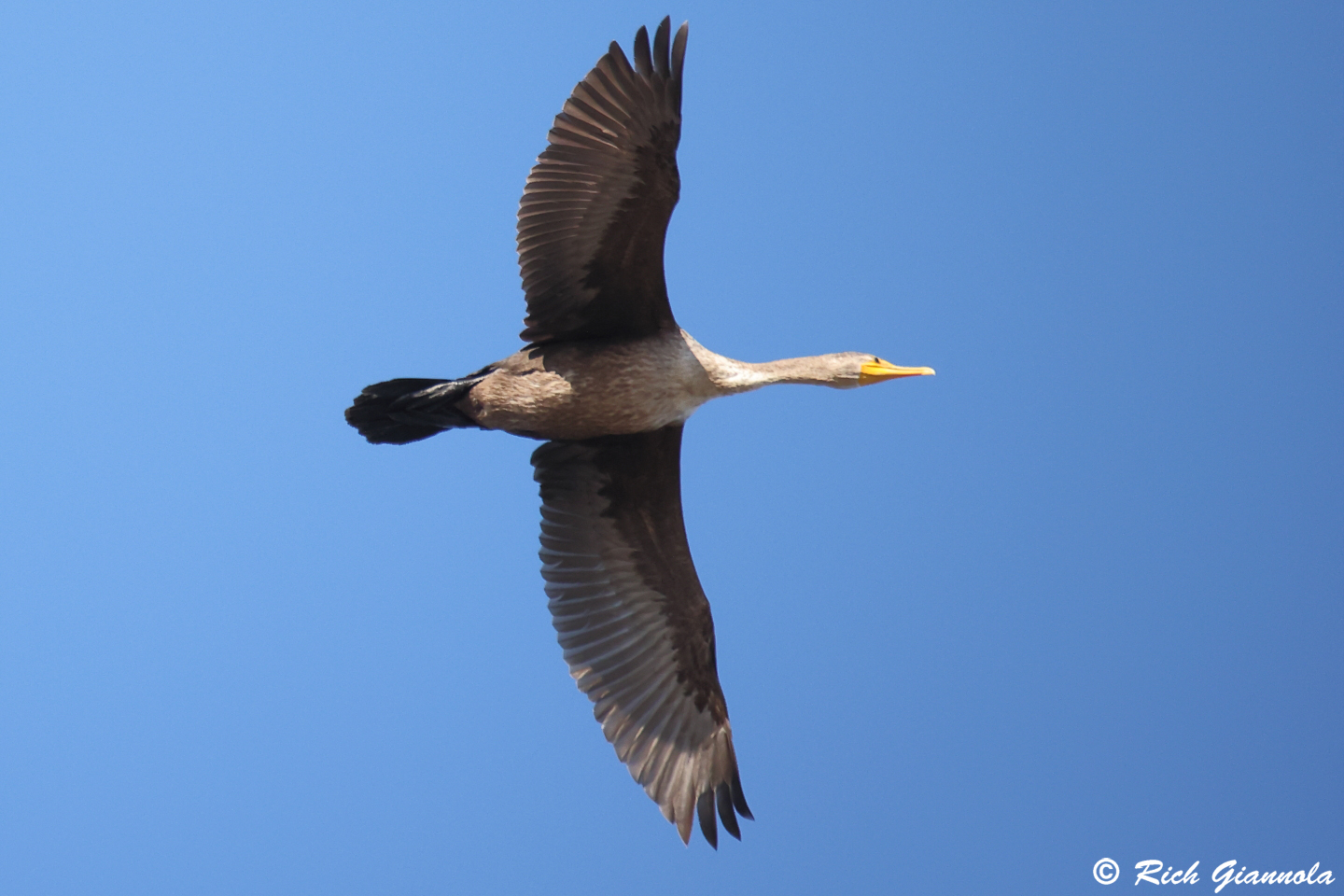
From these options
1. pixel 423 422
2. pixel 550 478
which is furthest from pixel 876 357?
pixel 423 422

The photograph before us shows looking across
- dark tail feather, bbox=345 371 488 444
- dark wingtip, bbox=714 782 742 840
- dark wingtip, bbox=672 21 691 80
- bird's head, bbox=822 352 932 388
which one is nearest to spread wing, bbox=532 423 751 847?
dark wingtip, bbox=714 782 742 840

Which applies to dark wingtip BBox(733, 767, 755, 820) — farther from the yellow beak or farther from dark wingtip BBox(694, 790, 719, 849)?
the yellow beak

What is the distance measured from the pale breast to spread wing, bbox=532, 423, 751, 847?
1.11 feet

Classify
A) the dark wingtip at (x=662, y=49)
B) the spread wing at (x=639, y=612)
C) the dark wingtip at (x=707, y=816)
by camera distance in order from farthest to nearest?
the spread wing at (x=639, y=612), the dark wingtip at (x=707, y=816), the dark wingtip at (x=662, y=49)

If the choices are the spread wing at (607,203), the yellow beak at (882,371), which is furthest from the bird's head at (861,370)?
the spread wing at (607,203)

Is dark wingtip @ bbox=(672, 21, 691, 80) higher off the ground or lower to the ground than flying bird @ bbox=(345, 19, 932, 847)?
higher

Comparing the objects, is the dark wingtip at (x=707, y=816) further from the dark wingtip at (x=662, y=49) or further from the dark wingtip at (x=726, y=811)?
the dark wingtip at (x=662, y=49)

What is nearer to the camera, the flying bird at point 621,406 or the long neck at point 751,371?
the flying bird at point 621,406

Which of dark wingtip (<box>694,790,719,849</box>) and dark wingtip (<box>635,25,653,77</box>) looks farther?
dark wingtip (<box>694,790,719,849</box>)

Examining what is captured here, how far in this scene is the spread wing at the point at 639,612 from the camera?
238 inches

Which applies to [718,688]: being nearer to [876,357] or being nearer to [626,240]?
[876,357]

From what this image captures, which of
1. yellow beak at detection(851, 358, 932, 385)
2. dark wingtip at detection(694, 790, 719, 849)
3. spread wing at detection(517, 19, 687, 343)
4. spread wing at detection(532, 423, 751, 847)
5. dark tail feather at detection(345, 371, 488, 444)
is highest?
spread wing at detection(517, 19, 687, 343)

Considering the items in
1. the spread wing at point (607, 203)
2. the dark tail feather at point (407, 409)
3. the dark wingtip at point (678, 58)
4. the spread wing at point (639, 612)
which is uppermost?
the dark wingtip at point (678, 58)

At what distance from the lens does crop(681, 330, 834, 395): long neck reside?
5.70 meters
